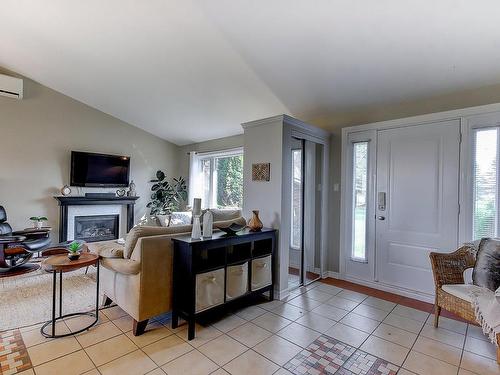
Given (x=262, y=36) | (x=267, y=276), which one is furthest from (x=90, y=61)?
(x=267, y=276)

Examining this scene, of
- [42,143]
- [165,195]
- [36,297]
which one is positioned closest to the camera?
[36,297]

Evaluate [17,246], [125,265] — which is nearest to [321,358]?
[125,265]

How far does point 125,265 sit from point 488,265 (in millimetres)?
3054

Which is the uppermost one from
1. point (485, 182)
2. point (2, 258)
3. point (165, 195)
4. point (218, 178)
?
point (218, 178)

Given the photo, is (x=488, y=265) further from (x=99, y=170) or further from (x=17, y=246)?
(x=99, y=170)

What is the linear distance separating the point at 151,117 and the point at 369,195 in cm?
437

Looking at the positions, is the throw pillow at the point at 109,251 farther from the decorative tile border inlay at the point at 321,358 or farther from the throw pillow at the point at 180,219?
the decorative tile border inlay at the point at 321,358

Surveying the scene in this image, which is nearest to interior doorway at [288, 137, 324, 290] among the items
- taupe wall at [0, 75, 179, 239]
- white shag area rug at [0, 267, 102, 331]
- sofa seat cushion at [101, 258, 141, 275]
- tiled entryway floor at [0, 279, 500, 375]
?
tiled entryway floor at [0, 279, 500, 375]

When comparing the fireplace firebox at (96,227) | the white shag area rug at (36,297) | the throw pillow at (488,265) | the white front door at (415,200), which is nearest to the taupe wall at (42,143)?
the fireplace firebox at (96,227)

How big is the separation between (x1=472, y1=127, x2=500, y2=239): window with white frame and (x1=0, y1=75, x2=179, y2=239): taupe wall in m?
6.08

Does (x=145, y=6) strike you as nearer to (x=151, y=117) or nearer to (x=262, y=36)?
(x=262, y=36)

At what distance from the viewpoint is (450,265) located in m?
2.57

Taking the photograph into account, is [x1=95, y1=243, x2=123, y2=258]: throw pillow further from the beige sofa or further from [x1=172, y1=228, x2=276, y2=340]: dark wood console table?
[x1=172, y1=228, x2=276, y2=340]: dark wood console table

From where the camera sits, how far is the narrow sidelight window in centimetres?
370
